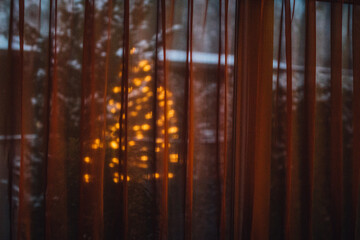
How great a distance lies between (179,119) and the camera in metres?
1.52

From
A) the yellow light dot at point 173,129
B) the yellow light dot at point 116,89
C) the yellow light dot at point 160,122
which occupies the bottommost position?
the yellow light dot at point 173,129

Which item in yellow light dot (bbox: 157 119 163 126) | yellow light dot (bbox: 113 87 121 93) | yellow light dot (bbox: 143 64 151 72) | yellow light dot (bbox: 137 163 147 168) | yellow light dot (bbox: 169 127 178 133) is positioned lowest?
yellow light dot (bbox: 137 163 147 168)

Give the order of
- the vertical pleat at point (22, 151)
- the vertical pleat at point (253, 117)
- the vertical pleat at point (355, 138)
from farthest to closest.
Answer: the vertical pleat at point (355, 138) → the vertical pleat at point (253, 117) → the vertical pleat at point (22, 151)

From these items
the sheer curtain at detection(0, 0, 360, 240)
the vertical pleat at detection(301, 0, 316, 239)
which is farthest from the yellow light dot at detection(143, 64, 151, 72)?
the vertical pleat at detection(301, 0, 316, 239)

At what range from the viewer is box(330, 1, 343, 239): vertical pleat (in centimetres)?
166

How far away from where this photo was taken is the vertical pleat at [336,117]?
5.45 ft

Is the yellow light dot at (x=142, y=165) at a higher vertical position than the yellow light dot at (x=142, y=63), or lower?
lower

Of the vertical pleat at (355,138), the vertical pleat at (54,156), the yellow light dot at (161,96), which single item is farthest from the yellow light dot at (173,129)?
the vertical pleat at (355,138)

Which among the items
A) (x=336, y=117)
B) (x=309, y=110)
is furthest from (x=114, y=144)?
(x=336, y=117)

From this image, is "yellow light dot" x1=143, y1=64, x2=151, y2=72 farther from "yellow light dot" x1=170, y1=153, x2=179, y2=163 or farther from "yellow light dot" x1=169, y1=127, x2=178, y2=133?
"yellow light dot" x1=170, y1=153, x2=179, y2=163

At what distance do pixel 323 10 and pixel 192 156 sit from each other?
3.93 feet

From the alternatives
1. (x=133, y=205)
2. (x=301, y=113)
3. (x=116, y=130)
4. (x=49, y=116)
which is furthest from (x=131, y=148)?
(x=301, y=113)

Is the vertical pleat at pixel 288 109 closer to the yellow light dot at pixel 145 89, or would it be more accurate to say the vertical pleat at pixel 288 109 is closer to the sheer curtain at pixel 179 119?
the sheer curtain at pixel 179 119

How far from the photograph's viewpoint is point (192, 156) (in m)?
1.50
